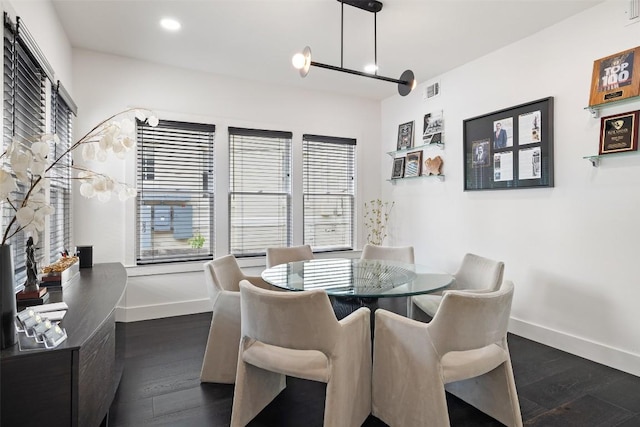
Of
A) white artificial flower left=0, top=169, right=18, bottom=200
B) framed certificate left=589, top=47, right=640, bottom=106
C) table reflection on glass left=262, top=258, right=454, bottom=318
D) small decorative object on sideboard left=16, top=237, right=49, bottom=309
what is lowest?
table reflection on glass left=262, top=258, right=454, bottom=318

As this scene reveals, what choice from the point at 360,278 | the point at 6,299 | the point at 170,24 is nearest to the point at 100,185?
the point at 6,299

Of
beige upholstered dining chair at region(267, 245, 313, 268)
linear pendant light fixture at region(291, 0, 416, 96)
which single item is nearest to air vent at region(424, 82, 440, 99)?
linear pendant light fixture at region(291, 0, 416, 96)

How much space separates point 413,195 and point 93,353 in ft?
13.0

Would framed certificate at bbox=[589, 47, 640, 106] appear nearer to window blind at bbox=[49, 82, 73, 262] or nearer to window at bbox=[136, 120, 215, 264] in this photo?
window at bbox=[136, 120, 215, 264]

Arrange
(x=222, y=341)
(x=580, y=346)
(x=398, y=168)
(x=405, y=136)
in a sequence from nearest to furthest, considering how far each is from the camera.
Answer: (x=222, y=341) → (x=580, y=346) → (x=405, y=136) → (x=398, y=168)

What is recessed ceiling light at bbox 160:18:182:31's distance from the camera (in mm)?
3019

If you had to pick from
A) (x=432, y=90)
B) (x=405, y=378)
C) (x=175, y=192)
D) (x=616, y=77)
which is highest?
(x=432, y=90)

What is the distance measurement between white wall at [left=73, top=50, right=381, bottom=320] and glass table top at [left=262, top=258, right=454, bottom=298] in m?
1.63

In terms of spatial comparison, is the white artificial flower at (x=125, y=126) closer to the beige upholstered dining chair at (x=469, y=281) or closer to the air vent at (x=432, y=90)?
the beige upholstered dining chair at (x=469, y=281)

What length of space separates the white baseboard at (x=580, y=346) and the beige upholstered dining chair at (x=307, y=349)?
2.10 metres

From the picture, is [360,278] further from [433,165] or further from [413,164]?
[413,164]

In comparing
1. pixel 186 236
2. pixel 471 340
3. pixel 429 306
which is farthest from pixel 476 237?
→ pixel 186 236

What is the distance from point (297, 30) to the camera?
125 inches

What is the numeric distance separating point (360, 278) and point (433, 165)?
2274 millimetres
